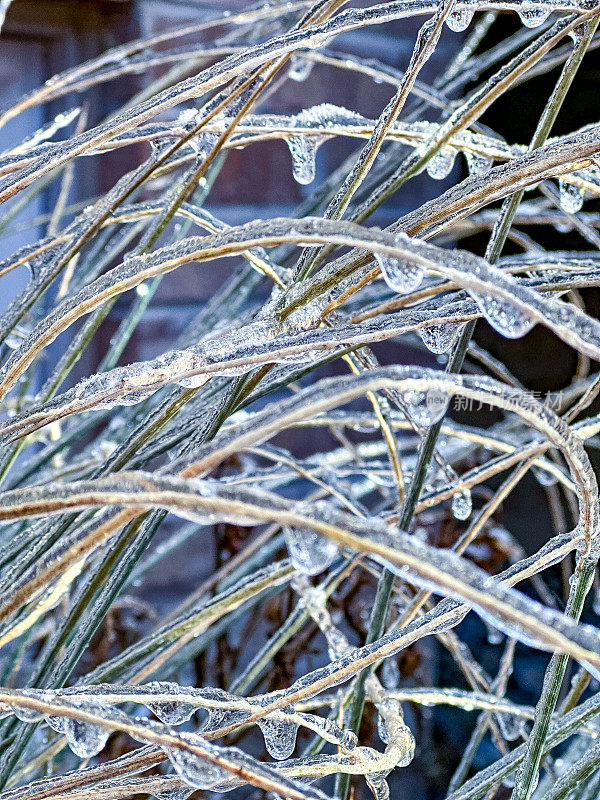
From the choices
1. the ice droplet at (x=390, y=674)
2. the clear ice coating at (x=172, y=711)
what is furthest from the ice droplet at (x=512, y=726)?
the clear ice coating at (x=172, y=711)

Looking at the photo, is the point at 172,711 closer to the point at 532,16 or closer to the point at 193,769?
the point at 193,769

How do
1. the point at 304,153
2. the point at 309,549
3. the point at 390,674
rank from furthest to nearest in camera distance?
the point at 390,674 < the point at 304,153 < the point at 309,549

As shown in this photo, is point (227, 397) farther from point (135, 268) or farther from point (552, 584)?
point (552, 584)

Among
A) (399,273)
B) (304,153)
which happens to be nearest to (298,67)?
(304,153)

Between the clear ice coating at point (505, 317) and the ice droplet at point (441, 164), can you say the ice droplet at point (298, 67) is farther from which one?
the clear ice coating at point (505, 317)

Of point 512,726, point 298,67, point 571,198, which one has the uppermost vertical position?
point 298,67

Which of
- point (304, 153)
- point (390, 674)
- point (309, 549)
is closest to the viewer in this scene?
point (309, 549)

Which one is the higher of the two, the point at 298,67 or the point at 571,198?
the point at 298,67

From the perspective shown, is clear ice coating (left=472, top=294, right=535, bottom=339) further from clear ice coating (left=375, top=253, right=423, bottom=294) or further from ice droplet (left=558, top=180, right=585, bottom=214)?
ice droplet (left=558, top=180, right=585, bottom=214)

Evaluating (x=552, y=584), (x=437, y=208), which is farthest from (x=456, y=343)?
(x=552, y=584)
